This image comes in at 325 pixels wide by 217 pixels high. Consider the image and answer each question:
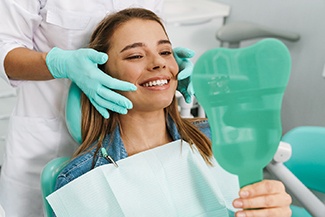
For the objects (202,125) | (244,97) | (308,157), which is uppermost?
(244,97)

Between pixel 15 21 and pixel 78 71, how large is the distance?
0.71 ft

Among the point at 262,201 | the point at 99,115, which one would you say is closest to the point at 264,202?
the point at 262,201

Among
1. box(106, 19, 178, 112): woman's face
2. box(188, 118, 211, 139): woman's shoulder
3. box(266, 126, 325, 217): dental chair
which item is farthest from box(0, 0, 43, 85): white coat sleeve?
box(266, 126, 325, 217): dental chair

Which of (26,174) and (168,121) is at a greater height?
(168,121)

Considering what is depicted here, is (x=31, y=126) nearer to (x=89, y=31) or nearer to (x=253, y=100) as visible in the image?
(x=89, y=31)

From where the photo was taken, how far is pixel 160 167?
1329mm

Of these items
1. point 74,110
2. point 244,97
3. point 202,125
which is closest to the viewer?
point 244,97

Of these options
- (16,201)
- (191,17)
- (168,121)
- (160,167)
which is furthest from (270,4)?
(16,201)

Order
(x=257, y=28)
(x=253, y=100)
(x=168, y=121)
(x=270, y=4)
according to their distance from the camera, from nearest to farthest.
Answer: (x=253, y=100) → (x=168, y=121) → (x=257, y=28) → (x=270, y=4)

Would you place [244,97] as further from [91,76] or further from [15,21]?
[15,21]

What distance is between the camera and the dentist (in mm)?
1244

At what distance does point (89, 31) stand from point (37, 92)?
0.74 feet

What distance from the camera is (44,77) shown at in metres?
1.30

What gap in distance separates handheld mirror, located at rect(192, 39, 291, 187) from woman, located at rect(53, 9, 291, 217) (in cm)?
34
